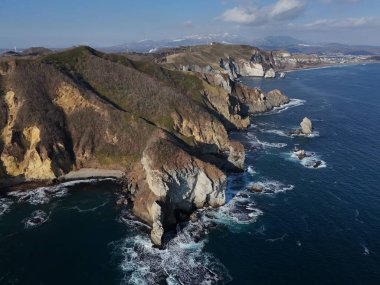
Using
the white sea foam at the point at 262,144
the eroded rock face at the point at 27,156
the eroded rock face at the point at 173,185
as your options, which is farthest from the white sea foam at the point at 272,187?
the eroded rock face at the point at 27,156

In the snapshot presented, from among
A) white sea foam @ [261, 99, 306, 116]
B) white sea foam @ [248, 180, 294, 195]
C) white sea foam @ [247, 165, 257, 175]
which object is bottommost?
white sea foam @ [248, 180, 294, 195]

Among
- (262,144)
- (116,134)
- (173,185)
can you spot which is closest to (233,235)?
(173,185)

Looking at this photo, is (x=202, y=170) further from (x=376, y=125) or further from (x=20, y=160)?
(x=376, y=125)

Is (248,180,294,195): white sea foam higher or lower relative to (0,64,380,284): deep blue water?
higher

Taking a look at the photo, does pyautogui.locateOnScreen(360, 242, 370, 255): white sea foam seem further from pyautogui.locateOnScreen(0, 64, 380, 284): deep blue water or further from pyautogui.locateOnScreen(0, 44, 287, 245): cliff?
pyautogui.locateOnScreen(0, 44, 287, 245): cliff

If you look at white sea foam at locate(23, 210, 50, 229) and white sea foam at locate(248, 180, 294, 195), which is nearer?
white sea foam at locate(23, 210, 50, 229)

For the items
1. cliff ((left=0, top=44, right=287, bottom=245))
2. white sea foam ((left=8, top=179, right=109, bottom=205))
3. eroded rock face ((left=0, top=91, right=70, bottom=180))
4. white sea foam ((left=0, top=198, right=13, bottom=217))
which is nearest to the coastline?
cliff ((left=0, top=44, right=287, bottom=245))

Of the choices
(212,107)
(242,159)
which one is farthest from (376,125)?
(242,159)
